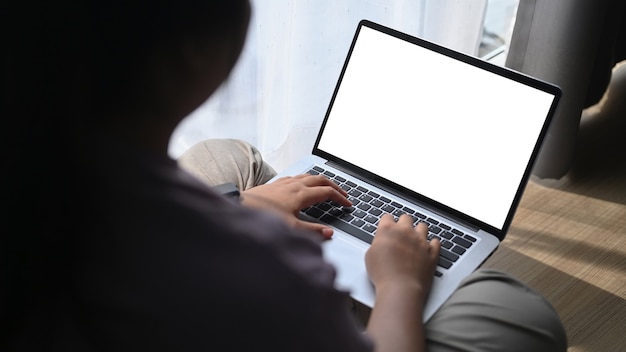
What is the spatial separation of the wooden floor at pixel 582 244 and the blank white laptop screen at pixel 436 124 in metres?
0.45

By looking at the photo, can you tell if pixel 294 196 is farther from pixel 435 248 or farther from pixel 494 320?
pixel 494 320

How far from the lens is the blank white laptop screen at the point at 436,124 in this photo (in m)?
1.05

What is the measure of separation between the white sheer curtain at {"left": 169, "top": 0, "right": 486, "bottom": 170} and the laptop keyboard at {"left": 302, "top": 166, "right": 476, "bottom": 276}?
1.31 ft

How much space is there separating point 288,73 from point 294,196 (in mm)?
541

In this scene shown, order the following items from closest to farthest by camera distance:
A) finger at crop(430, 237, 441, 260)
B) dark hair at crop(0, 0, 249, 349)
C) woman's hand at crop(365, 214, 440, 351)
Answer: dark hair at crop(0, 0, 249, 349) < woman's hand at crop(365, 214, 440, 351) < finger at crop(430, 237, 441, 260)

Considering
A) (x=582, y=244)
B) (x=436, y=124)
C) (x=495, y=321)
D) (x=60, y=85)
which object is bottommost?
(x=582, y=244)

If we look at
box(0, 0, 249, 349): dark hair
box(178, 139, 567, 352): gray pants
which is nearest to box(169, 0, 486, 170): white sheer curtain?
box(178, 139, 567, 352): gray pants

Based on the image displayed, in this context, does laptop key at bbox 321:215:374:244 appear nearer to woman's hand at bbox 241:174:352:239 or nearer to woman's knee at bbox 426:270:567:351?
woman's hand at bbox 241:174:352:239

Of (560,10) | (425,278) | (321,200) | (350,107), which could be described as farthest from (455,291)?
(560,10)

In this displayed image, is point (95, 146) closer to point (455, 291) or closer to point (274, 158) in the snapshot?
point (455, 291)

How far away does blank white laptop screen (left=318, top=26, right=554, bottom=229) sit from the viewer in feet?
3.44

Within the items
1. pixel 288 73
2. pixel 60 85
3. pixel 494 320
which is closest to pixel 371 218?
pixel 494 320

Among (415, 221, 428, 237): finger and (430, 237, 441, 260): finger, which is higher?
(415, 221, 428, 237): finger

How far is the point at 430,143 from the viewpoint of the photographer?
1113 mm
